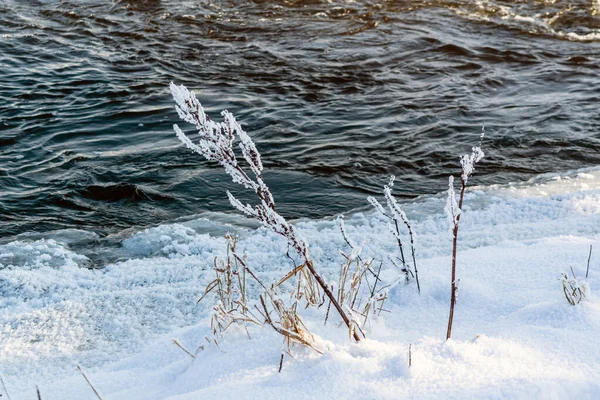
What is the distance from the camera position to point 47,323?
3088 mm

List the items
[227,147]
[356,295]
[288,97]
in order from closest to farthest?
[227,147] < [356,295] < [288,97]

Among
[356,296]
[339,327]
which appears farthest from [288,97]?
[339,327]

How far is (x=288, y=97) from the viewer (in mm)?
7016

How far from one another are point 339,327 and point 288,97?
495 centimetres

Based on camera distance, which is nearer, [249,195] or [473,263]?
[473,263]

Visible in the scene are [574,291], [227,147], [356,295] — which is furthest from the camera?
[356,295]

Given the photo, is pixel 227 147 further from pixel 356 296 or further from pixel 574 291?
pixel 574 291

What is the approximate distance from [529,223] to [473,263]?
3.93 ft

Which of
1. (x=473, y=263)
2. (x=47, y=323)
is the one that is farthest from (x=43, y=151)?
(x=473, y=263)

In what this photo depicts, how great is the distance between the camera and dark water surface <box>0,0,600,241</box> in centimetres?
514

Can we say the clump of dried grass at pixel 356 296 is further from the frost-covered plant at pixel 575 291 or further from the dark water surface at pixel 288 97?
the dark water surface at pixel 288 97

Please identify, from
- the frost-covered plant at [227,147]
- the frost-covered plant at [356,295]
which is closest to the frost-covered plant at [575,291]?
the frost-covered plant at [356,295]

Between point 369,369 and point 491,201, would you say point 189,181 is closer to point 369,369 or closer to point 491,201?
point 491,201

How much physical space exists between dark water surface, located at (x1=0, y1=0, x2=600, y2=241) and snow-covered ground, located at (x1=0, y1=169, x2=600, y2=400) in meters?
0.81
